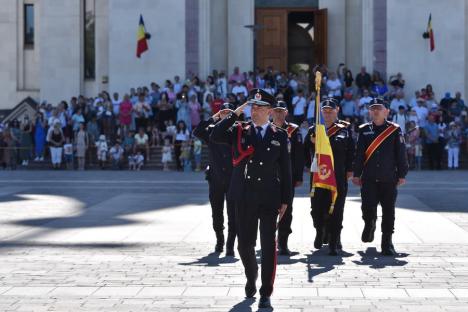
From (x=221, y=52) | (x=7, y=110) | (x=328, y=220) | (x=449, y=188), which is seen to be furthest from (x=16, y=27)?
(x=328, y=220)

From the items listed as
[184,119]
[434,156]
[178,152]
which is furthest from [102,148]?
[434,156]

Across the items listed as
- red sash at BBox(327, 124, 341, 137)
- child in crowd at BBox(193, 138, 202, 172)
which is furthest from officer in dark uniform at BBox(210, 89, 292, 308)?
child in crowd at BBox(193, 138, 202, 172)

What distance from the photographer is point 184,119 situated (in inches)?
1284

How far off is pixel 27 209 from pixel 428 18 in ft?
68.2

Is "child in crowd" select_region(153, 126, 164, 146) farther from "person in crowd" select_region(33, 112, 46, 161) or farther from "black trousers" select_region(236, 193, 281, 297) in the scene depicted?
"black trousers" select_region(236, 193, 281, 297)

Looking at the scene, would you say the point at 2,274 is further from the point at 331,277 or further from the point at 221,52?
the point at 221,52

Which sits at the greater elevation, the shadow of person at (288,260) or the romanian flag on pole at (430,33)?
the romanian flag on pole at (430,33)

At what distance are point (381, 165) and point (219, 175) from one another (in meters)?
2.08

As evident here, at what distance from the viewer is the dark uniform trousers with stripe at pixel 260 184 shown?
9.57 m

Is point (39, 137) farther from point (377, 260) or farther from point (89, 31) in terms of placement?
point (377, 260)

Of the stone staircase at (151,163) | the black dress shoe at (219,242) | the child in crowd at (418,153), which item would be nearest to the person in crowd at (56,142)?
the stone staircase at (151,163)

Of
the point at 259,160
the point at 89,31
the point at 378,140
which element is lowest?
the point at 259,160

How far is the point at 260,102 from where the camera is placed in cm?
950

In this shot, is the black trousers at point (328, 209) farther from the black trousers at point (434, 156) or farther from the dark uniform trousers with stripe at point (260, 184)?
the black trousers at point (434, 156)
